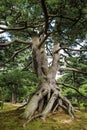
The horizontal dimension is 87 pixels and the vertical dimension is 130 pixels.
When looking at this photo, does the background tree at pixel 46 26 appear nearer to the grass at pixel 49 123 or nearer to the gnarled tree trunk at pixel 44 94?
the gnarled tree trunk at pixel 44 94

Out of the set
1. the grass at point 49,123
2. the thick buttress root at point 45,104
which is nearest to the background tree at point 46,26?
the thick buttress root at point 45,104

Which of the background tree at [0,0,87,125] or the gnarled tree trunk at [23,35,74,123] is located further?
the gnarled tree trunk at [23,35,74,123]

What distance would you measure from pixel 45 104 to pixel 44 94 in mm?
454

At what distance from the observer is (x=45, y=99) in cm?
916

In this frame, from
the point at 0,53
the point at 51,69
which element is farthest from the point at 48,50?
the point at 0,53

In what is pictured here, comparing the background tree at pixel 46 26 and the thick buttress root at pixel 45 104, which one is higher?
the background tree at pixel 46 26

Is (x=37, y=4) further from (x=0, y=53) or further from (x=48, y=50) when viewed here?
(x=48, y=50)

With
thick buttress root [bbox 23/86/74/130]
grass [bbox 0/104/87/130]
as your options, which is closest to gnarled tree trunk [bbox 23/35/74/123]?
thick buttress root [bbox 23/86/74/130]

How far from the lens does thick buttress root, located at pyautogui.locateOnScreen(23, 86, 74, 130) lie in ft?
27.0

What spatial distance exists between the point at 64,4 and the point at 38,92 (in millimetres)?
4584

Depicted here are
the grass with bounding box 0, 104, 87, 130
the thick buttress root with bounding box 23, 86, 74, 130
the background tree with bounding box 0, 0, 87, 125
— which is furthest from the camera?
the thick buttress root with bounding box 23, 86, 74, 130

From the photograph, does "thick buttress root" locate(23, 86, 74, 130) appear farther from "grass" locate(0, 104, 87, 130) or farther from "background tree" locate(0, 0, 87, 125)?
"grass" locate(0, 104, 87, 130)

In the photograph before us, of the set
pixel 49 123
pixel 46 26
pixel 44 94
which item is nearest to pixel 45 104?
pixel 44 94

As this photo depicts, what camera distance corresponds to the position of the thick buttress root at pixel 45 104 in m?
8.23
